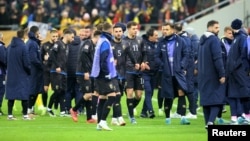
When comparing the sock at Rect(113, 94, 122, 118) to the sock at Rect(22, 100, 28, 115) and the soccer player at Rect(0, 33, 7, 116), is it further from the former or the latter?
the soccer player at Rect(0, 33, 7, 116)

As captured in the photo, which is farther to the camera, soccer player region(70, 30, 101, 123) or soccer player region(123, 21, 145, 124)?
soccer player region(123, 21, 145, 124)

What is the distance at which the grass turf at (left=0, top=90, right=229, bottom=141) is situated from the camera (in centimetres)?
1873

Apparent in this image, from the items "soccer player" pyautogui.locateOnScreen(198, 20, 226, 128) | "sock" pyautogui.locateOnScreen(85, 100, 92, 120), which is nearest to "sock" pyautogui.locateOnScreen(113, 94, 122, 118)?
"sock" pyautogui.locateOnScreen(85, 100, 92, 120)

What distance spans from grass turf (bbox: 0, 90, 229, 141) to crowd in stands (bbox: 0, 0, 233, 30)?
16.4 metres

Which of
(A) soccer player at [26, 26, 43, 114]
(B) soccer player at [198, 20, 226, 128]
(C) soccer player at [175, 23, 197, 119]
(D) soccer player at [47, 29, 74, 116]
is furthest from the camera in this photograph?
(D) soccer player at [47, 29, 74, 116]

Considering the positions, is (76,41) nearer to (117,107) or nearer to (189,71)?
(189,71)

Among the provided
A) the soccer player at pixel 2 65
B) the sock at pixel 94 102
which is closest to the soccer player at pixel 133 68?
the sock at pixel 94 102

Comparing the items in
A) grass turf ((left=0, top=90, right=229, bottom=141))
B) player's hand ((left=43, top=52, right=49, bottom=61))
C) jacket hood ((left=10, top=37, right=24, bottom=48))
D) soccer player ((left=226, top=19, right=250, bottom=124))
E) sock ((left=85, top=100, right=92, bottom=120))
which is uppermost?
jacket hood ((left=10, top=37, right=24, bottom=48))

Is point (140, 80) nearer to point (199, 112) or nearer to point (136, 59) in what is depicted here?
point (136, 59)

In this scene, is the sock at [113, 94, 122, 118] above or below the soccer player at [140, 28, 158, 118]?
below

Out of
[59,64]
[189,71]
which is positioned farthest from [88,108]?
[189,71]

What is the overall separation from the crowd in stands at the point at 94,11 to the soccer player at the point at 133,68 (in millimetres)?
16266

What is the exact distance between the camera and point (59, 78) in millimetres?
25062

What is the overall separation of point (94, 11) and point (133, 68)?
16861 millimetres
